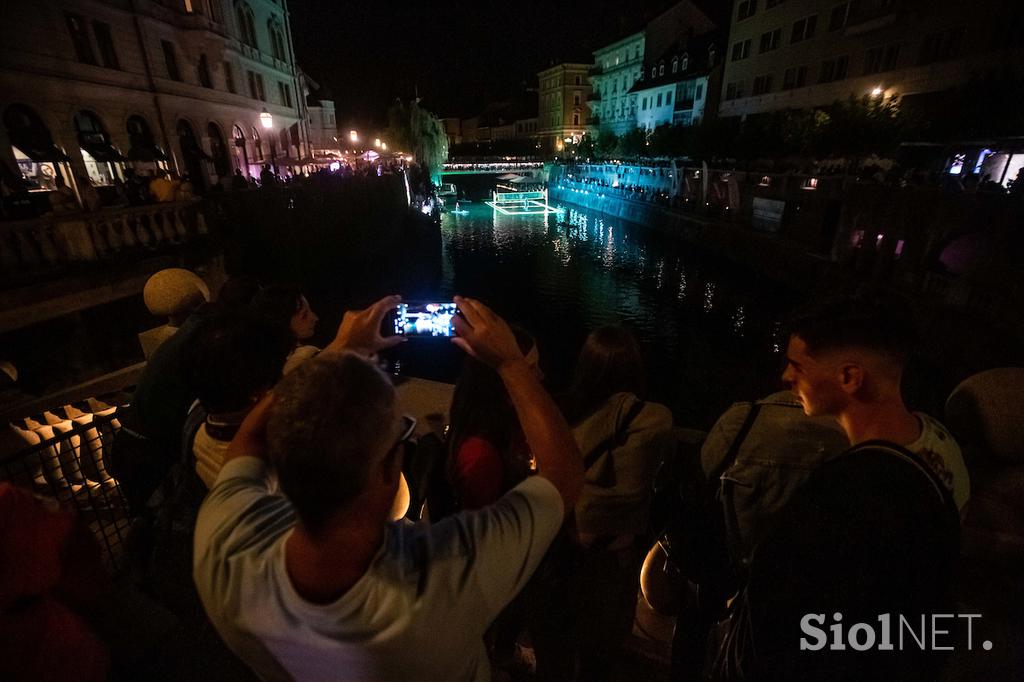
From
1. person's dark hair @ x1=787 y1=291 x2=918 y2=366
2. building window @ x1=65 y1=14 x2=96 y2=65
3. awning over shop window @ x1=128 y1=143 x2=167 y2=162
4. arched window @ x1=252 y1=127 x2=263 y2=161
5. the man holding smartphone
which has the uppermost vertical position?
building window @ x1=65 y1=14 x2=96 y2=65

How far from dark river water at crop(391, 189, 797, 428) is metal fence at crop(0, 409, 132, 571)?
6.68 m

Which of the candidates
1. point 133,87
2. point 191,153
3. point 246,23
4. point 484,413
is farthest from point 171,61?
point 484,413

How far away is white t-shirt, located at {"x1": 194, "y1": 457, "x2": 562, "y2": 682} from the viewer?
3.29 ft

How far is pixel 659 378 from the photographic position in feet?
56.2

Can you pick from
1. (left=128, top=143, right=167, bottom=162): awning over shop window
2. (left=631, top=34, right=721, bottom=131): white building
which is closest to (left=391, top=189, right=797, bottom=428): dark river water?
(left=128, top=143, right=167, bottom=162): awning over shop window

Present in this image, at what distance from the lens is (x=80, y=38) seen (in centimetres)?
1738

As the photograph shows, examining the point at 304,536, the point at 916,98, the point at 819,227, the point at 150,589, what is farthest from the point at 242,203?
the point at 916,98

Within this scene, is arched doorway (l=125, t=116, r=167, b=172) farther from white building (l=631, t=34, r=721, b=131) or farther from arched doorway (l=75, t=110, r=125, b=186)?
white building (l=631, t=34, r=721, b=131)

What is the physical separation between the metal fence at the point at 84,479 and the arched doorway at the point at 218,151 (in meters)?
25.0

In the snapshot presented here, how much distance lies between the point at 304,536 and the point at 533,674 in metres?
2.39

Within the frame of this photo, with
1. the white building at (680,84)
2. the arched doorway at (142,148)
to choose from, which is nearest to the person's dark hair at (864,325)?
the arched doorway at (142,148)

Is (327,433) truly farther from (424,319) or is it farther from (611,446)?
(424,319)

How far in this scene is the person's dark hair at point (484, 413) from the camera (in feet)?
6.73

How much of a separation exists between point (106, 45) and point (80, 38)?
1217mm
